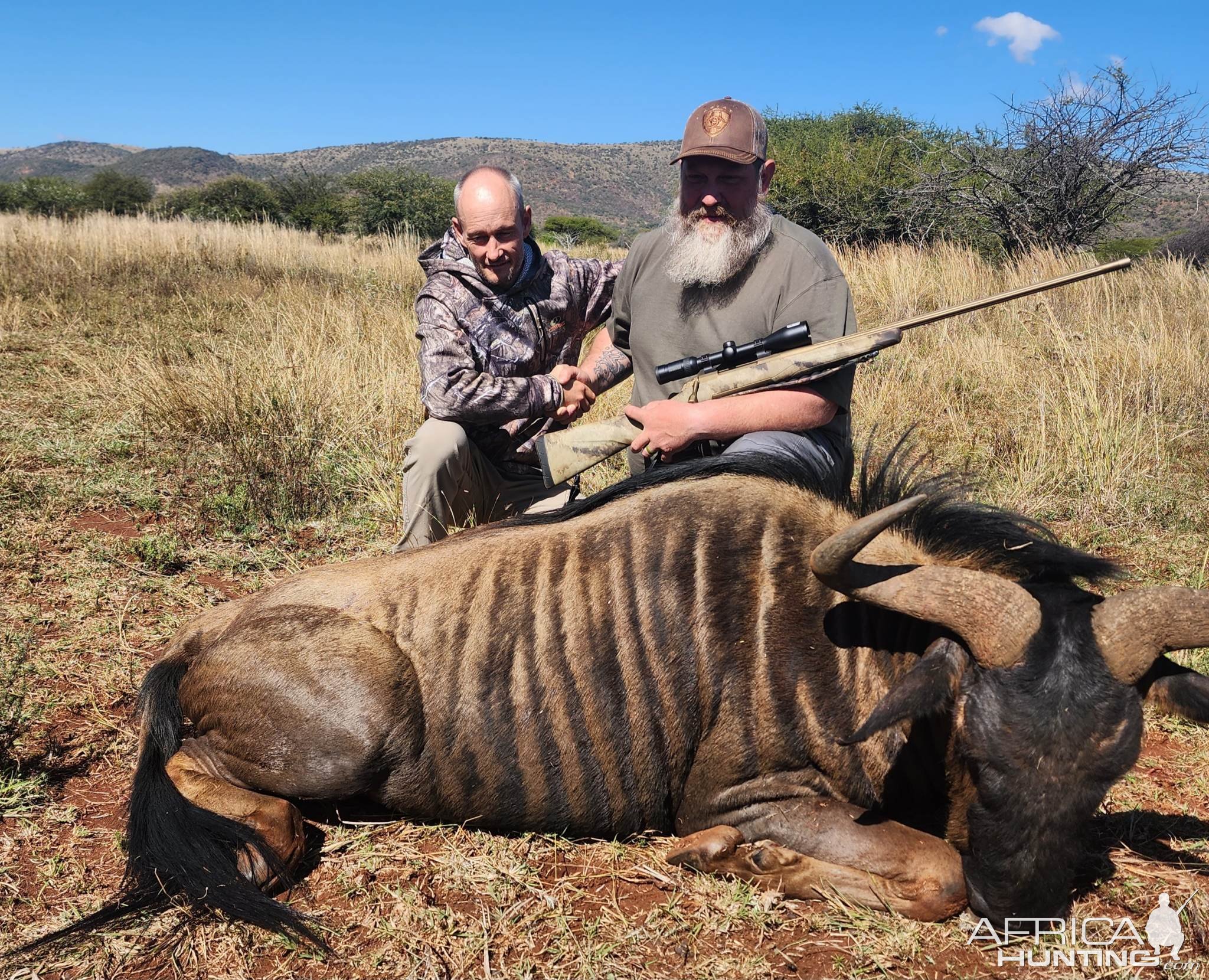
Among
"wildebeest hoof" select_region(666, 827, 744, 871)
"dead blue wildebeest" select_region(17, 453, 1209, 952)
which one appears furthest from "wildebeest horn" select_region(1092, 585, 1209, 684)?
"wildebeest hoof" select_region(666, 827, 744, 871)

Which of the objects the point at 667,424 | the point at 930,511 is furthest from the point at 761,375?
the point at 930,511

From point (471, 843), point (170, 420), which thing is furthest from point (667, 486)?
point (170, 420)

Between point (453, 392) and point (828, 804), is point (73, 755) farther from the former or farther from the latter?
point (828, 804)

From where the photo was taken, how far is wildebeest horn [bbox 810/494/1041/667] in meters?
2.36

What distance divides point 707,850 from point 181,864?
1531 mm

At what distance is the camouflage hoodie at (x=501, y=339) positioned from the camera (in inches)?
166

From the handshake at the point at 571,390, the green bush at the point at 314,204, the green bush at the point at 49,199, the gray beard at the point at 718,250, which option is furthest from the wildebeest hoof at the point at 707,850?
the green bush at the point at 49,199

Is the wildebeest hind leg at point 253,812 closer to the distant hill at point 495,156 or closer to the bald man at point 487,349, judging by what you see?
the bald man at point 487,349

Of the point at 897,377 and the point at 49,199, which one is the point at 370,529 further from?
the point at 49,199

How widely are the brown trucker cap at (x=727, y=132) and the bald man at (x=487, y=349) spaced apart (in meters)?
0.91

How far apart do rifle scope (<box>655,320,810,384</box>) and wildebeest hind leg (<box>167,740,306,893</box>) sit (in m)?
2.19

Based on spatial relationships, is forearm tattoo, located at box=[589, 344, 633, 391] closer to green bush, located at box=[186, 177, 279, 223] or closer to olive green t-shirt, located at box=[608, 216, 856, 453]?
olive green t-shirt, located at box=[608, 216, 856, 453]

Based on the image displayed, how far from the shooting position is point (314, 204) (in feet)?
94.9

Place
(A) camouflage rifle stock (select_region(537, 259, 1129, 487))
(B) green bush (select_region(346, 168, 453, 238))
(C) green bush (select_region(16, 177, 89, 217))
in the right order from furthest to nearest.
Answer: (C) green bush (select_region(16, 177, 89, 217))
(B) green bush (select_region(346, 168, 453, 238))
(A) camouflage rifle stock (select_region(537, 259, 1129, 487))
